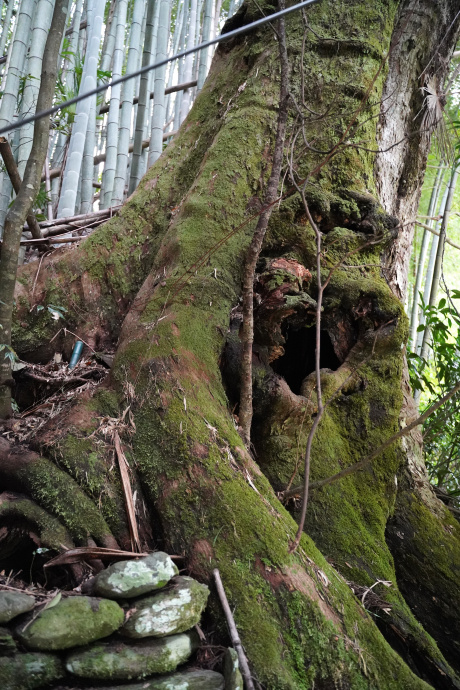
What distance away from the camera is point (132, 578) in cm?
155

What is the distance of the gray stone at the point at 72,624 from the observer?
140 centimetres

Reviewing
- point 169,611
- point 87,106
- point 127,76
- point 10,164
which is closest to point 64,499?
point 169,611

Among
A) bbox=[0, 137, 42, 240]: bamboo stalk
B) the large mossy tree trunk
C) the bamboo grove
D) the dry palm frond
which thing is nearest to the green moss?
the large mossy tree trunk

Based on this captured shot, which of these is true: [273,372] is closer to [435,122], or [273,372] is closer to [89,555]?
[89,555]

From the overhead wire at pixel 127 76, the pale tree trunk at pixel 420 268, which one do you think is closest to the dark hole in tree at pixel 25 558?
the overhead wire at pixel 127 76

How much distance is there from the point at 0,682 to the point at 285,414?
159 centimetres

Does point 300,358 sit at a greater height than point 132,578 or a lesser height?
A: greater

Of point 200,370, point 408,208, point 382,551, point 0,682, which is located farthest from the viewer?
point 408,208

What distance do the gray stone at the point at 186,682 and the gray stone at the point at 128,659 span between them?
2 cm

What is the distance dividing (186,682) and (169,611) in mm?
181

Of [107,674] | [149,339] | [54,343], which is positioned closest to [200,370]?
[149,339]

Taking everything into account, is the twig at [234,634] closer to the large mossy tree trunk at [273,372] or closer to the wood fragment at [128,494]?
the large mossy tree trunk at [273,372]

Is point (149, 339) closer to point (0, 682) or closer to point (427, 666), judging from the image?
point (0, 682)

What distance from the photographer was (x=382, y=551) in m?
2.54
